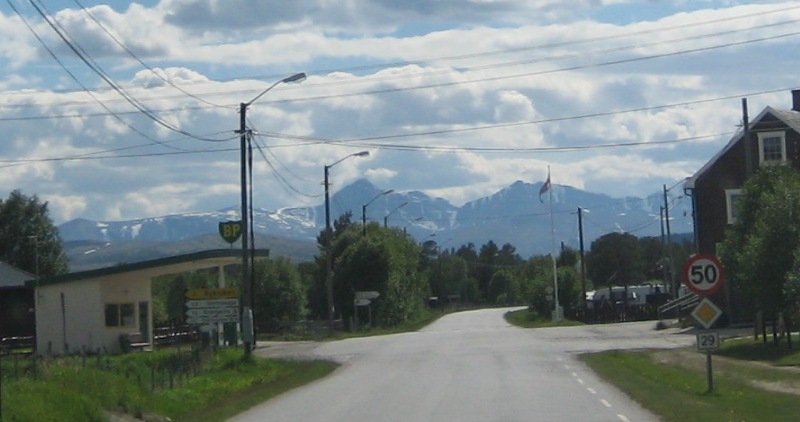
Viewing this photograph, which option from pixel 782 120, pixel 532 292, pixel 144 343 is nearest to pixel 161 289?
pixel 532 292

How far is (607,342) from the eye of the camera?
4906 cm

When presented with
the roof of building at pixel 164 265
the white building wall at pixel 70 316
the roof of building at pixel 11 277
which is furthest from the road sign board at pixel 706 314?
the roof of building at pixel 11 277

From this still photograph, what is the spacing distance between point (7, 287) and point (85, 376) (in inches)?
1833

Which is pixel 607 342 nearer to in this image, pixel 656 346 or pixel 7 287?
pixel 656 346

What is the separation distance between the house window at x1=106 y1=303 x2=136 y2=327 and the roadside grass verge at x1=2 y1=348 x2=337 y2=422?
15.3m

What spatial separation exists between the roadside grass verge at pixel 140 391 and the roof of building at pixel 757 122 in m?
29.1

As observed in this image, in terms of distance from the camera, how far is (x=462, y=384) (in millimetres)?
30000

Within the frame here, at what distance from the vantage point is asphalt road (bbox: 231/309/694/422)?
22906 mm

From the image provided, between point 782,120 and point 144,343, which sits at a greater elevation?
point 782,120

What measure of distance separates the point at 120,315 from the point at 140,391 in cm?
3009

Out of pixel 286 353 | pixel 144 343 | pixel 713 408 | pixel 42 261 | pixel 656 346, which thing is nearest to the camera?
pixel 713 408

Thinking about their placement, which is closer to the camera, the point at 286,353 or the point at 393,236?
the point at 286,353

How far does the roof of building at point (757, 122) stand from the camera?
58.5 m

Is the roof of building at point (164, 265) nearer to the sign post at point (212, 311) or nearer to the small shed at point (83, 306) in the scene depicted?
the small shed at point (83, 306)
